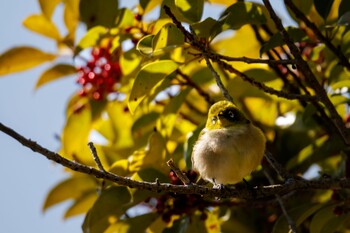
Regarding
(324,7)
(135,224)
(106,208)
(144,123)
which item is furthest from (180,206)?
(324,7)

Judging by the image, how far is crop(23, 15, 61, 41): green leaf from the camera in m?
3.49

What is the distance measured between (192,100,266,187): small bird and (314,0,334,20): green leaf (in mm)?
536

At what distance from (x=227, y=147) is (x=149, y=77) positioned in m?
0.41

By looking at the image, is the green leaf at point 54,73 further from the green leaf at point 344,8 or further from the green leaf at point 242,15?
the green leaf at point 344,8

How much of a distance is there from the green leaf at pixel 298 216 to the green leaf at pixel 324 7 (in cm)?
79

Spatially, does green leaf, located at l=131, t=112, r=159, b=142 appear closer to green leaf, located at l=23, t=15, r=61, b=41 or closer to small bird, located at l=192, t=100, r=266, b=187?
small bird, located at l=192, t=100, r=266, b=187

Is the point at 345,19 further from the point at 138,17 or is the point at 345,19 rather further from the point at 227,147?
the point at 138,17

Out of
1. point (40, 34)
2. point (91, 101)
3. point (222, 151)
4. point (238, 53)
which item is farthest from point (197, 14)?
point (40, 34)

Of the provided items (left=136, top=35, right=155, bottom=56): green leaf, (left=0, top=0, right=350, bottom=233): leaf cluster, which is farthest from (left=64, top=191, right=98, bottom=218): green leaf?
(left=136, top=35, right=155, bottom=56): green leaf

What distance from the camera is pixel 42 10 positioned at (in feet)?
11.3

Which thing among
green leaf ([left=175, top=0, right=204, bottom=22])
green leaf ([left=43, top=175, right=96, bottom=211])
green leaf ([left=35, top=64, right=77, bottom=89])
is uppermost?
green leaf ([left=35, top=64, right=77, bottom=89])

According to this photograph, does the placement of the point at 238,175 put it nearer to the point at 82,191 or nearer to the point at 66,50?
the point at 82,191

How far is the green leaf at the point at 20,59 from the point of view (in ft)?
11.3

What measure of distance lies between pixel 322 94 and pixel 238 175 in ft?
1.64
